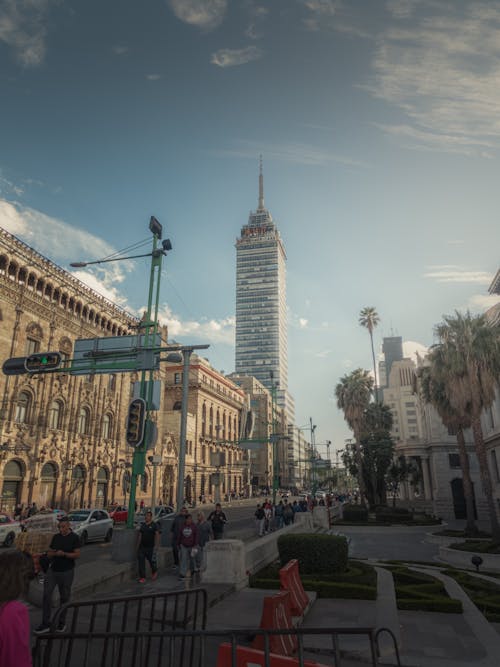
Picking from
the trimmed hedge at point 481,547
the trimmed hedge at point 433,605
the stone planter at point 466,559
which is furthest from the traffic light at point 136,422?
the trimmed hedge at point 481,547

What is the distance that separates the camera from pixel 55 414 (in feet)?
129

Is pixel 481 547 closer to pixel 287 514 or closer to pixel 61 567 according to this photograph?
pixel 287 514

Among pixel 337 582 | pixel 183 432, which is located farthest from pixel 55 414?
pixel 337 582

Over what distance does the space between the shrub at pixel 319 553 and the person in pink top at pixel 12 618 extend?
455 inches

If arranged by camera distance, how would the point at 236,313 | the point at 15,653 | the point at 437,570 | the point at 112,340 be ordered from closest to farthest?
the point at 15,653, the point at 437,570, the point at 112,340, the point at 236,313

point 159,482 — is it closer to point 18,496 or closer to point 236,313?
point 18,496

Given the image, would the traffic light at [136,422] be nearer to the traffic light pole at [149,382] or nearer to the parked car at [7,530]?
the traffic light pole at [149,382]

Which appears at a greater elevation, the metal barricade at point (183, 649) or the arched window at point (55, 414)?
the arched window at point (55, 414)

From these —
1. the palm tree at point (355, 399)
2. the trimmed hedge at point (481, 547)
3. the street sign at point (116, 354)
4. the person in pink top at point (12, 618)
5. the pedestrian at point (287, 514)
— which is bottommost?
the trimmed hedge at point (481, 547)

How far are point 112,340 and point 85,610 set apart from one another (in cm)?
1184

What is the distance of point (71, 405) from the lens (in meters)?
40.7

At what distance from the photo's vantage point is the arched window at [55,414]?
3844 centimetres

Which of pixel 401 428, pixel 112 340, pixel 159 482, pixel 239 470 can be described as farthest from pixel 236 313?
pixel 112 340

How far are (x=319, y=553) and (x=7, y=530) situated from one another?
50.2ft
